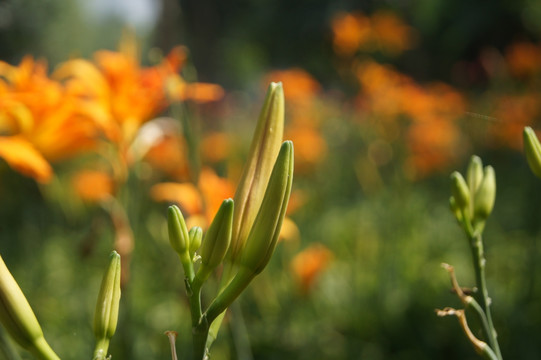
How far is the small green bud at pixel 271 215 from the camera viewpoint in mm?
252

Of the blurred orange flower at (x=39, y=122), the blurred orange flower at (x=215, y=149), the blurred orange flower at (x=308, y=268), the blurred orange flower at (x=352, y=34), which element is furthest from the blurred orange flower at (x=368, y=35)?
the blurred orange flower at (x=39, y=122)

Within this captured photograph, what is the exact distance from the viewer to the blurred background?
2.02 feet

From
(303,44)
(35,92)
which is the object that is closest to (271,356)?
(35,92)

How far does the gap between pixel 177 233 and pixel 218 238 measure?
0.02 metres

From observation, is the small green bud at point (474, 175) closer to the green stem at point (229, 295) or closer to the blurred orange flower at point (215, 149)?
the green stem at point (229, 295)

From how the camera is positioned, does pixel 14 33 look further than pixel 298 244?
Yes

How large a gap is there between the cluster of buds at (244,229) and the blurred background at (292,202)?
0.52 feet

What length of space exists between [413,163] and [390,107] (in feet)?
1.00

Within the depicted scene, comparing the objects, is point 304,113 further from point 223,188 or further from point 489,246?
point 223,188

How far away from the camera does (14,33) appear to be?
5094 mm

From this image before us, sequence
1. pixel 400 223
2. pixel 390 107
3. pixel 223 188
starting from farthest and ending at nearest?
pixel 390 107, pixel 400 223, pixel 223 188

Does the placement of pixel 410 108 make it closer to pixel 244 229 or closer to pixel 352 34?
pixel 352 34

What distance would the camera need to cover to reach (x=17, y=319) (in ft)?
0.81

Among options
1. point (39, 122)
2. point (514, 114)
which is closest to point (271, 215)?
point (39, 122)
